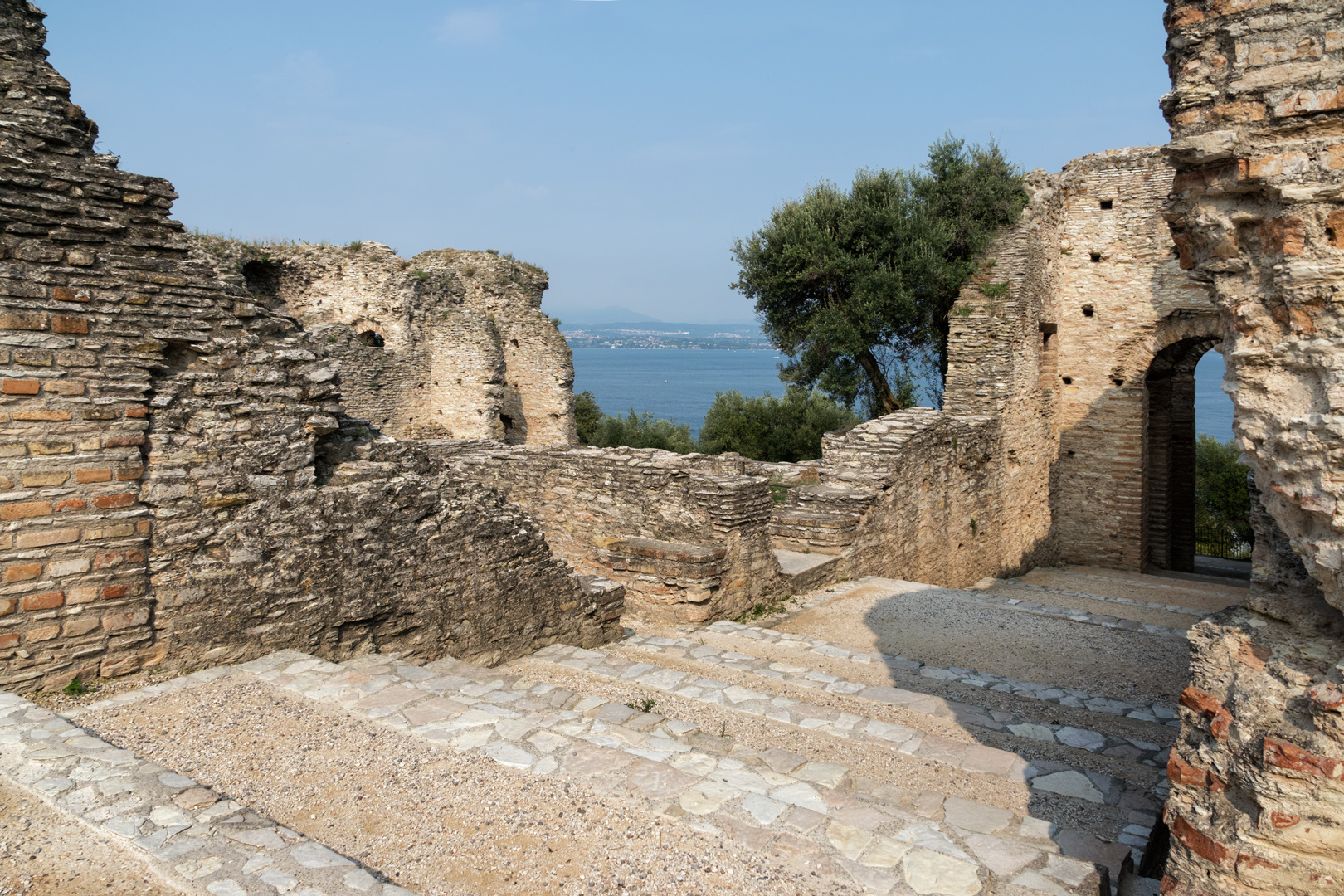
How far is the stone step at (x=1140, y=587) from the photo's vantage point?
12.7m

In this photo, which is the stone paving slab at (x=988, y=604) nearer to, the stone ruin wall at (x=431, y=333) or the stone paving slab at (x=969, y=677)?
the stone paving slab at (x=969, y=677)

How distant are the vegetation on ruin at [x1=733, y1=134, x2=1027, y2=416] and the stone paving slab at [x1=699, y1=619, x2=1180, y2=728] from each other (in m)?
10.2

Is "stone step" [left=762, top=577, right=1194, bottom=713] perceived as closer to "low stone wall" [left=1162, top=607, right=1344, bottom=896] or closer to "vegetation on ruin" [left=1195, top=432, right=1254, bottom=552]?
"low stone wall" [left=1162, top=607, right=1344, bottom=896]

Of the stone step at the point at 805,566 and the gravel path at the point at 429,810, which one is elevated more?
the gravel path at the point at 429,810

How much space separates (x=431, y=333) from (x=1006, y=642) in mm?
16069

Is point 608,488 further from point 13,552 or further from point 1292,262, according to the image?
point 1292,262

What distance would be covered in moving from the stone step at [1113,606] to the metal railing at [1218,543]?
50.3 ft

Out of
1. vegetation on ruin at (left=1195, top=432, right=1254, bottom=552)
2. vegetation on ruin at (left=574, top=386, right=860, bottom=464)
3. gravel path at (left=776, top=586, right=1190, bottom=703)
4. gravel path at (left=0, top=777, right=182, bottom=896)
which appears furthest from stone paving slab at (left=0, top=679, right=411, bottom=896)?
vegetation on ruin at (left=1195, top=432, right=1254, bottom=552)

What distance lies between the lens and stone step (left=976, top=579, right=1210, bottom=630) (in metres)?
10.2

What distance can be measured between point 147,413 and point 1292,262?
5.50 m

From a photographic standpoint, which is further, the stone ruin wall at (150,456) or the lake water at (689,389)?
the lake water at (689,389)

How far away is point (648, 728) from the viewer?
4359 mm

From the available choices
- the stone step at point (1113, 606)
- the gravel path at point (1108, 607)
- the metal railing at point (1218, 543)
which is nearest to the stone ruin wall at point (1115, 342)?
the stone step at point (1113, 606)

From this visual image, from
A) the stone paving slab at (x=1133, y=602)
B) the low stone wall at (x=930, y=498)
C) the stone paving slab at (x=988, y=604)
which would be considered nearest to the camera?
the stone paving slab at (x=988, y=604)
